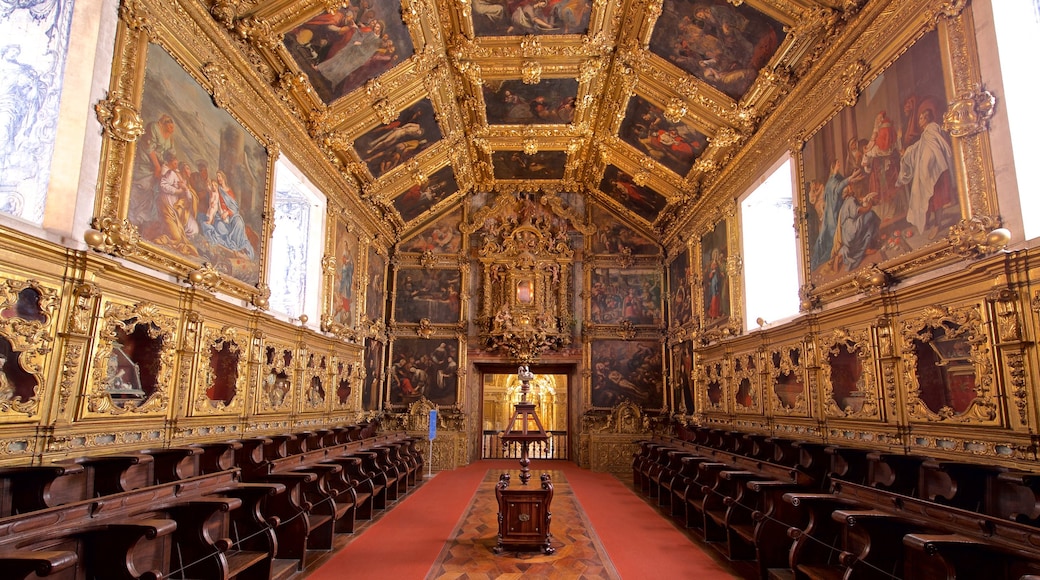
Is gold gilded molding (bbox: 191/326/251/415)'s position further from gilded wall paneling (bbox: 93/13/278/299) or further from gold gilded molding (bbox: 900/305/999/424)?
gold gilded molding (bbox: 900/305/999/424)

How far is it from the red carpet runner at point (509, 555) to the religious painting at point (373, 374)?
434cm

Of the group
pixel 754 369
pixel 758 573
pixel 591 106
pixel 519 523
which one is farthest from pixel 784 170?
pixel 519 523

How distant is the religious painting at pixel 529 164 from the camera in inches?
631

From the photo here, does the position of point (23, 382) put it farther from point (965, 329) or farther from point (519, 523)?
point (965, 329)

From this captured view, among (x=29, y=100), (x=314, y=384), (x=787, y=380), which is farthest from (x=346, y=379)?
(x=787, y=380)

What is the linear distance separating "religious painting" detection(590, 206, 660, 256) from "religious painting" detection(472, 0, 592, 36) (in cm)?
757

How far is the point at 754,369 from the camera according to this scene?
34.4ft

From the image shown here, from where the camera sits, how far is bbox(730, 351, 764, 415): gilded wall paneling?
10258 mm

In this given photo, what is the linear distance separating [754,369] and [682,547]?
13.3ft

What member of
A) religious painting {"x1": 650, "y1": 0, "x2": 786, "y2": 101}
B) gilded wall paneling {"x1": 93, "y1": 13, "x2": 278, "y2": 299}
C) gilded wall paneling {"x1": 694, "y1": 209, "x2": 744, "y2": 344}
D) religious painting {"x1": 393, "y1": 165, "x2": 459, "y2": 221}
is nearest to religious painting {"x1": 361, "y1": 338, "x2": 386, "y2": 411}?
religious painting {"x1": 393, "y1": 165, "x2": 459, "y2": 221}

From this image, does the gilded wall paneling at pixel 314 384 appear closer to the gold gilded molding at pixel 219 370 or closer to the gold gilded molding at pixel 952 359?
the gold gilded molding at pixel 219 370

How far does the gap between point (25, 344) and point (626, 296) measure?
1478 cm

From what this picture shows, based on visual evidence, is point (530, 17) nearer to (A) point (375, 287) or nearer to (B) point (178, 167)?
(B) point (178, 167)

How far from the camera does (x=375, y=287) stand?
16.0 meters
